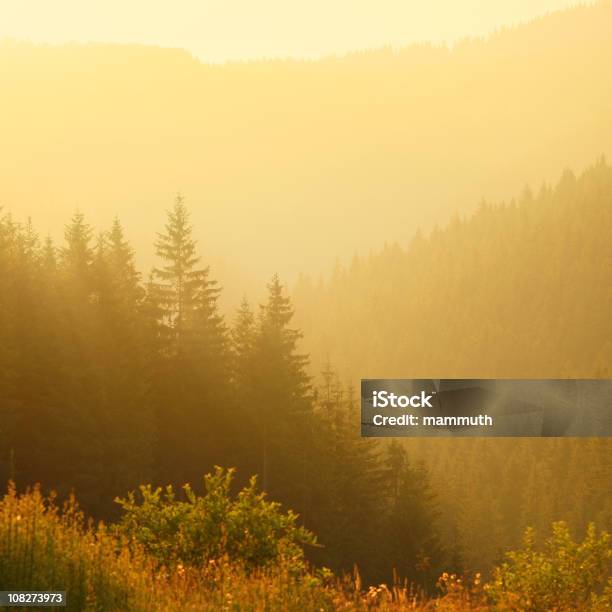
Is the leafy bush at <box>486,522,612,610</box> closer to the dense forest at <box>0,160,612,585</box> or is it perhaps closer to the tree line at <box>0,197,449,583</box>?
the dense forest at <box>0,160,612,585</box>

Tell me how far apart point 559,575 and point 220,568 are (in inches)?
115

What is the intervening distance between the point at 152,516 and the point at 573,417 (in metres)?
4.48

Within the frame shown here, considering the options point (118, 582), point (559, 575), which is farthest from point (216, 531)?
point (559, 575)

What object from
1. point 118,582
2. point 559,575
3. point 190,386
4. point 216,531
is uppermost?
point 190,386

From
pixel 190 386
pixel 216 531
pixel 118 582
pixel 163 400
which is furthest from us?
pixel 190 386

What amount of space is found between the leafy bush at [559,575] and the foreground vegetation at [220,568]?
10 millimetres

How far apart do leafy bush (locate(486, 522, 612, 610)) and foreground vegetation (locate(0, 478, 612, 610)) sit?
0.4 inches

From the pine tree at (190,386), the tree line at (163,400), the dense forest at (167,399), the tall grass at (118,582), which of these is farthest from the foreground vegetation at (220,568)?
the pine tree at (190,386)

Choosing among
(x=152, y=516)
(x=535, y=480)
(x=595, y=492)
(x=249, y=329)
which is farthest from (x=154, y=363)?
(x=535, y=480)

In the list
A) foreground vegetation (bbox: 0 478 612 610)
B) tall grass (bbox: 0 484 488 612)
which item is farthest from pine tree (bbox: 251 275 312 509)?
tall grass (bbox: 0 484 488 612)

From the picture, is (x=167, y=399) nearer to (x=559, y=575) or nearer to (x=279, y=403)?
(x=279, y=403)

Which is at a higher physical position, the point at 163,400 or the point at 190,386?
the point at 190,386

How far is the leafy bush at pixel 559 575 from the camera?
706cm

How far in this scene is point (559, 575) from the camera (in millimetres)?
7422
